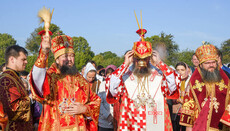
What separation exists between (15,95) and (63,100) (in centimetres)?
73

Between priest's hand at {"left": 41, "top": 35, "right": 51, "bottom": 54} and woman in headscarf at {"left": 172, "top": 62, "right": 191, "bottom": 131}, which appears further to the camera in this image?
woman in headscarf at {"left": 172, "top": 62, "right": 191, "bottom": 131}

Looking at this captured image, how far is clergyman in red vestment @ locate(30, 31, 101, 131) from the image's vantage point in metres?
4.21

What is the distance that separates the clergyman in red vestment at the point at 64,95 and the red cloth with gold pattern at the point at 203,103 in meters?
1.62

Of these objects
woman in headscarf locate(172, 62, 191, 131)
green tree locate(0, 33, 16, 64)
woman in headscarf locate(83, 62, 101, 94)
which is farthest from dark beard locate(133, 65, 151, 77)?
green tree locate(0, 33, 16, 64)

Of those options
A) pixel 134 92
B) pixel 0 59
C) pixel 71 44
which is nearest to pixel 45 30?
pixel 71 44

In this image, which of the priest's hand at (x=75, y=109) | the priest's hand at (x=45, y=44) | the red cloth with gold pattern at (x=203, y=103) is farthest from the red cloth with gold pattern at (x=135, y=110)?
the priest's hand at (x=45, y=44)

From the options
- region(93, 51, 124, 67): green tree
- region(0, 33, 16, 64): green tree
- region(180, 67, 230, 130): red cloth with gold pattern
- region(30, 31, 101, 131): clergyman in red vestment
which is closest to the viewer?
region(30, 31, 101, 131): clergyman in red vestment

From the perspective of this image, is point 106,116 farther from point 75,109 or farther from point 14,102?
point 14,102

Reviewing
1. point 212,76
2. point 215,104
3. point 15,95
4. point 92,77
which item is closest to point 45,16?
point 15,95

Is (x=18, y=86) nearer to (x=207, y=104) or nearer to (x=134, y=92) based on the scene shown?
(x=134, y=92)

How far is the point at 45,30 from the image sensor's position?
3.98 meters

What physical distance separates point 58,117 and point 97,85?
355cm

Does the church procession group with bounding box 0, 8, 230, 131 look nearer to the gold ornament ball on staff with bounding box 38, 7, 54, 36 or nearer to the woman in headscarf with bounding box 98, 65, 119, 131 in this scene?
the gold ornament ball on staff with bounding box 38, 7, 54, 36

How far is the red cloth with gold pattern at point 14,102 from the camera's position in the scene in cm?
409
